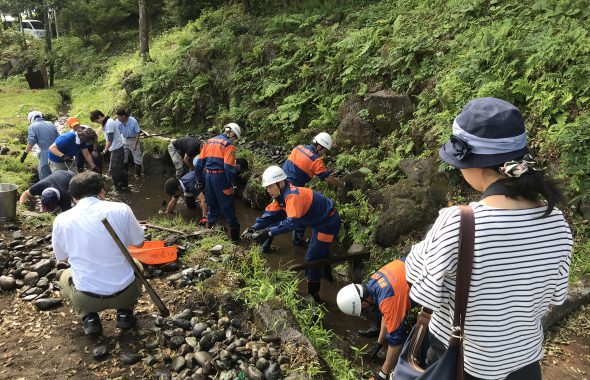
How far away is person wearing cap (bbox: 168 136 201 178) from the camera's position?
10.1 metres

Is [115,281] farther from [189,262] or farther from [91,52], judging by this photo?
[91,52]

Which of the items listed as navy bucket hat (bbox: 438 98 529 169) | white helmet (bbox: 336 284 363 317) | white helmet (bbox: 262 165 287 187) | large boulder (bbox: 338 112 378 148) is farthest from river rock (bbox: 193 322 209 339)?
large boulder (bbox: 338 112 378 148)

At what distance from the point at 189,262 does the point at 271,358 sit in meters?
2.59

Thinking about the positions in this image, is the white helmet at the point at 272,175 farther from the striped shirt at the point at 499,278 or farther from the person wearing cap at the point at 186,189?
the striped shirt at the point at 499,278

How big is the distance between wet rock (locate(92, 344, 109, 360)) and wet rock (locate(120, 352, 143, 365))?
0.18 meters

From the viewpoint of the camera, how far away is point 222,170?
863 centimetres

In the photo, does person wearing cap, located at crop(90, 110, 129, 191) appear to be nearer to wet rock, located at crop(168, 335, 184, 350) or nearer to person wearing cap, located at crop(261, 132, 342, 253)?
person wearing cap, located at crop(261, 132, 342, 253)

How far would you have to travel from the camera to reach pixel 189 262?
640 cm

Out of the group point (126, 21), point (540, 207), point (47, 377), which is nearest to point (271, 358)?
point (47, 377)

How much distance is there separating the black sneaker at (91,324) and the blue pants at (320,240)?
335 centimetres

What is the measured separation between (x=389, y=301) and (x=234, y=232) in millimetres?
4966

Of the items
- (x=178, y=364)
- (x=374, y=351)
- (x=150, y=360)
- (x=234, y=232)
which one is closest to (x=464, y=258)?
(x=178, y=364)

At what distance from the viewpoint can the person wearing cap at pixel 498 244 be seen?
1.95 meters

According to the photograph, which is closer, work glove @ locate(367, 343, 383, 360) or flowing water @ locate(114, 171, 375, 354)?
work glove @ locate(367, 343, 383, 360)
